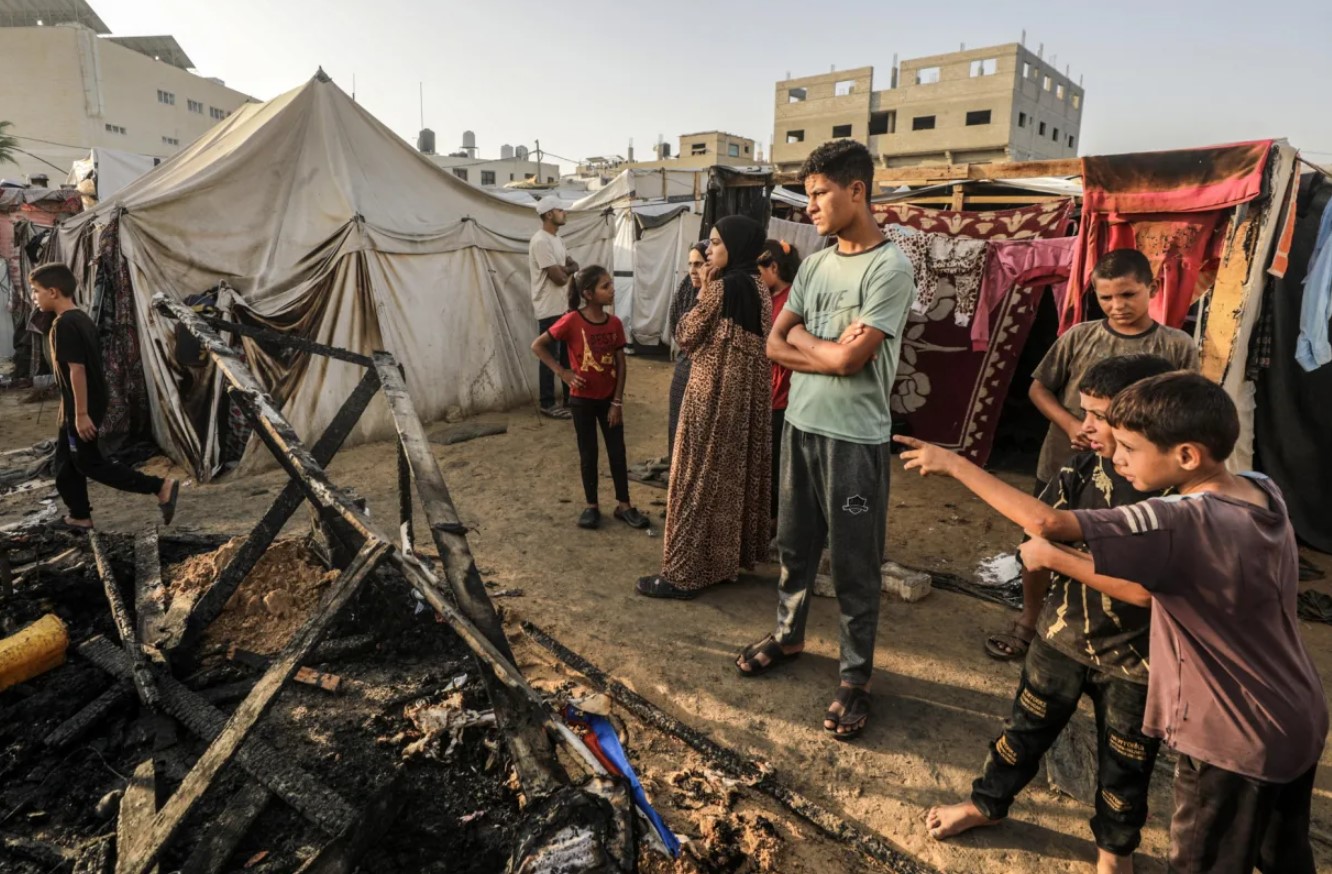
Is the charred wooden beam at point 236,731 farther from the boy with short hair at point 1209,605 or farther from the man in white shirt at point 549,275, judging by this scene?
the man in white shirt at point 549,275

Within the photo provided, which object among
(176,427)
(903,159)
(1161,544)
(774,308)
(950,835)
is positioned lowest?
(950,835)

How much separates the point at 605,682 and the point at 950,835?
1.38m

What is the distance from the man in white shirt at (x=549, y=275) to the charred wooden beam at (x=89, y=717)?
530cm

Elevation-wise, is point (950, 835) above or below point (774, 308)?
below

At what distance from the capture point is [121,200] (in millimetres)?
6078

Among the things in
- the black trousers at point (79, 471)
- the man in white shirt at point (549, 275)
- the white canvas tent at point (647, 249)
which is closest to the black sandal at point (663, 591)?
the black trousers at point (79, 471)

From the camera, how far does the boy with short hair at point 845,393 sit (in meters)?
2.34

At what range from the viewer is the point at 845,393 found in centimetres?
245

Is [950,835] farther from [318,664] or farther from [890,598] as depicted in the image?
[318,664]

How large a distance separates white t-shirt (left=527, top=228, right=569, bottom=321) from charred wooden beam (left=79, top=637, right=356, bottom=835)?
219 inches

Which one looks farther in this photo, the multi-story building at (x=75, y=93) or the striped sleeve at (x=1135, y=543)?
the multi-story building at (x=75, y=93)

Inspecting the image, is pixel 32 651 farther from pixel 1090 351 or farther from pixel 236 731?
pixel 1090 351

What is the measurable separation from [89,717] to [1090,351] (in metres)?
4.10

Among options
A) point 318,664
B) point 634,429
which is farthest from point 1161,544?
point 634,429
